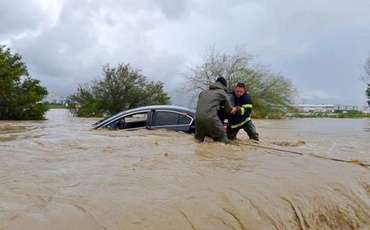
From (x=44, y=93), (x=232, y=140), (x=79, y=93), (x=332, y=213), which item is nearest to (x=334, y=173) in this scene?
(x=332, y=213)

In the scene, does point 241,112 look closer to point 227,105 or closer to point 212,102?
point 227,105

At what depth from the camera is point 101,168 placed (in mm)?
6625

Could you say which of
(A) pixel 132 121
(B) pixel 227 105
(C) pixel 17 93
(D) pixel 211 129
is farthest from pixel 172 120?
(C) pixel 17 93

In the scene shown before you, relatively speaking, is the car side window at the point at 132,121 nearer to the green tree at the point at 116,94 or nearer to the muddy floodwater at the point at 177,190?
the muddy floodwater at the point at 177,190

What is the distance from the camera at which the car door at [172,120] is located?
10.7 m

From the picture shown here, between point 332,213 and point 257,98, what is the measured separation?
1523 inches

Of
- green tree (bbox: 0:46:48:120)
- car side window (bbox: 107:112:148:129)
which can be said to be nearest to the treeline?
green tree (bbox: 0:46:48:120)

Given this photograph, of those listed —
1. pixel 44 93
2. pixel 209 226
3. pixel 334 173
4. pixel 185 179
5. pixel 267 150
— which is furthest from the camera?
pixel 44 93

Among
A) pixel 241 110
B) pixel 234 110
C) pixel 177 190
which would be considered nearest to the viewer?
pixel 177 190

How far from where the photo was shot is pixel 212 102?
9.49 m

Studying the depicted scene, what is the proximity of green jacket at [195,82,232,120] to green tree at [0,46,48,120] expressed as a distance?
2342 centimetres

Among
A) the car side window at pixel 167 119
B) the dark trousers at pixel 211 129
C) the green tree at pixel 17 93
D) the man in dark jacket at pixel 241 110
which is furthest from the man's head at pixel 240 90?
the green tree at pixel 17 93

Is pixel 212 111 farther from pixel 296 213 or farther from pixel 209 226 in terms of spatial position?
pixel 209 226

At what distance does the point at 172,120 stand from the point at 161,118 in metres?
0.26
